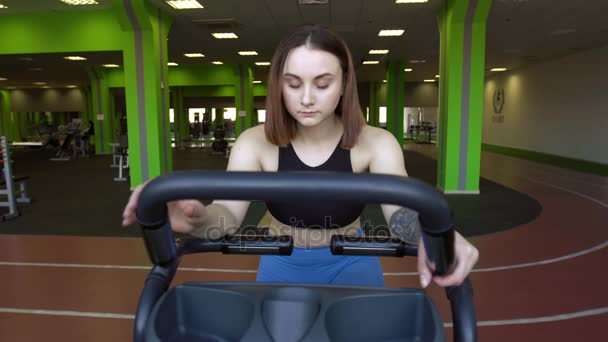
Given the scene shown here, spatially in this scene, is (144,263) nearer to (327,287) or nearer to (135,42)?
(327,287)

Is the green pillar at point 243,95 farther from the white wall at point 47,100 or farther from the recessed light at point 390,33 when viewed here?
the white wall at point 47,100

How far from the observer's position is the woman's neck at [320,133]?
1.00 m

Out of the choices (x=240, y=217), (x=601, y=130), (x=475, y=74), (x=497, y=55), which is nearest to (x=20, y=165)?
(x=475, y=74)

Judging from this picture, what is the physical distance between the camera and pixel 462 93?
568 centimetres

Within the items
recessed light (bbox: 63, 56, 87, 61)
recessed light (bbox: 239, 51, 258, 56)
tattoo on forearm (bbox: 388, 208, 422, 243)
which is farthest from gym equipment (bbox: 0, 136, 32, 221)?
recessed light (bbox: 239, 51, 258, 56)

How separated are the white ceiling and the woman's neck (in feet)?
18.0

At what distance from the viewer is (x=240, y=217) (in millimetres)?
945

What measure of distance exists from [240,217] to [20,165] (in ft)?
36.4

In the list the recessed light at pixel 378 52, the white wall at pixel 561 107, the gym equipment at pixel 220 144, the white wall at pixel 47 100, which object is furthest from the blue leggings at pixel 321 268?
the white wall at pixel 47 100

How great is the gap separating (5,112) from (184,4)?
17604 mm

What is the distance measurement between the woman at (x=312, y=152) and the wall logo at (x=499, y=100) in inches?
604

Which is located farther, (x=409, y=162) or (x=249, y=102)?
(x=249, y=102)

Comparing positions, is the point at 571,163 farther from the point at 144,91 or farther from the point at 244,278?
the point at 244,278

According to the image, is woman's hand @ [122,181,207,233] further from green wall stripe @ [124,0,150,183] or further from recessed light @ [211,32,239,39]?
recessed light @ [211,32,239,39]
